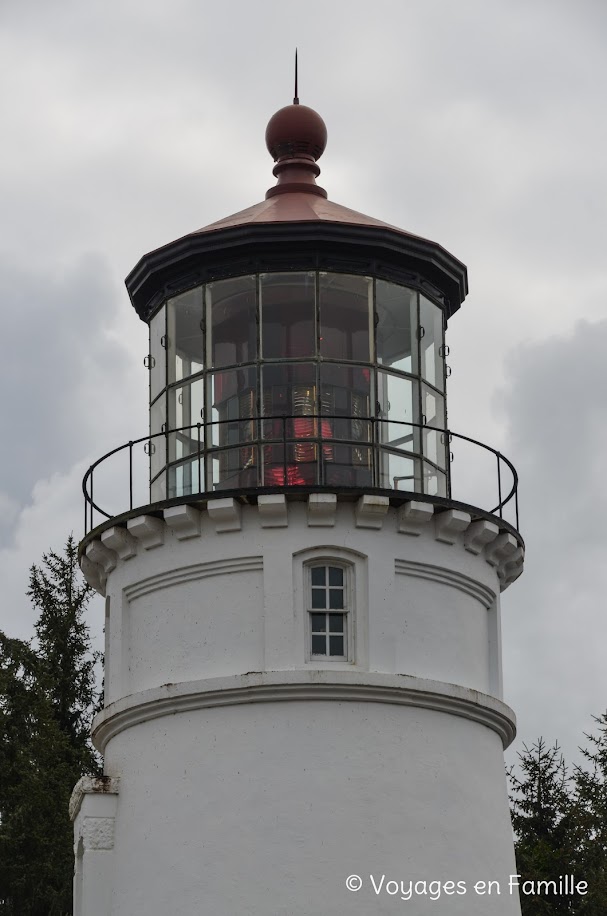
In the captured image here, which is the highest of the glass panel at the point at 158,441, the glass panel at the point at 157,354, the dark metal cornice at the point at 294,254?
the dark metal cornice at the point at 294,254

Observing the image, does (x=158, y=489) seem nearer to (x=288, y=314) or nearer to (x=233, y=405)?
(x=233, y=405)

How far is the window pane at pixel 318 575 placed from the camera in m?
19.2

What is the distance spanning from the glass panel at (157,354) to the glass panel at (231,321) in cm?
83

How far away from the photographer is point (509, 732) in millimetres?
20312

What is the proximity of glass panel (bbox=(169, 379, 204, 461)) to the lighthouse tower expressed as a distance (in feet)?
0.10

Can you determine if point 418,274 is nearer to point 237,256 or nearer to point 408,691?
point 237,256

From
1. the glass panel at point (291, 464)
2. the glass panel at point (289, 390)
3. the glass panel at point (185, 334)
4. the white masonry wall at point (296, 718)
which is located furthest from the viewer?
the glass panel at point (185, 334)

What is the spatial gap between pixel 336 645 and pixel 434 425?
308 cm

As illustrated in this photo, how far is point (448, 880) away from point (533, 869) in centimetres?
1255

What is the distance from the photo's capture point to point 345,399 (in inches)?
784

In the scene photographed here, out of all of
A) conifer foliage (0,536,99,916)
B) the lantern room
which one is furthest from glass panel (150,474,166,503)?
conifer foliage (0,536,99,916)

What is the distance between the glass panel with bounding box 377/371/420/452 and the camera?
19.9 metres

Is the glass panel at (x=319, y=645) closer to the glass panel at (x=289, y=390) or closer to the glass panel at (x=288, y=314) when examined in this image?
the glass panel at (x=289, y=390)

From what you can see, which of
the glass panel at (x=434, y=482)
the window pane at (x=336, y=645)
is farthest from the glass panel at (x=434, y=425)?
the window pane at (x=336, y=645)
